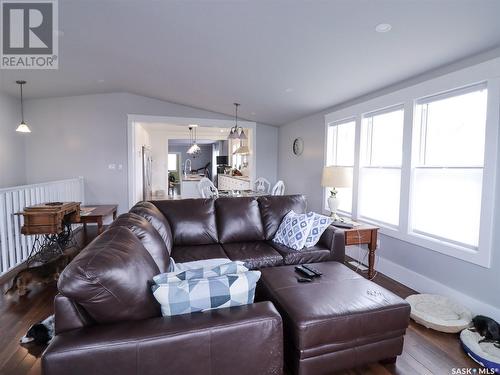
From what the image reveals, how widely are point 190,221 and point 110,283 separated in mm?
1746

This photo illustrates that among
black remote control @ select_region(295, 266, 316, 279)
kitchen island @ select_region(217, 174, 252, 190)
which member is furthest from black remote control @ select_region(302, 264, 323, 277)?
kitchen island @ select_region(217, 174, 252, 190)

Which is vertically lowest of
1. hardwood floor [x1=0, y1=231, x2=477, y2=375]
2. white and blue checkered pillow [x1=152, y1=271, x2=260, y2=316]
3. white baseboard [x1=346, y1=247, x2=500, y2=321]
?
hardwood floor [x1=0, y1=231, x2=477, y2=375]

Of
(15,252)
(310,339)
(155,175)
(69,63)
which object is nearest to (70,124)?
(69,63)

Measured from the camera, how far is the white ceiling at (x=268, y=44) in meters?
2.00

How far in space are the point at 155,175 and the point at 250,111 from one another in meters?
5.28

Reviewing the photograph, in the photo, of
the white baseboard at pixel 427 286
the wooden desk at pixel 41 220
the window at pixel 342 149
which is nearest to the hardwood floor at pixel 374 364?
the white baseboard at pixel 427 286

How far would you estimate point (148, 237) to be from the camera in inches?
72.0

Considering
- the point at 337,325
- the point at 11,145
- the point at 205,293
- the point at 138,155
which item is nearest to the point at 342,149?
the point at 337,325

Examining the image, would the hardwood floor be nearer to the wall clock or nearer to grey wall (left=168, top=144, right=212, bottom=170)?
the wall clock

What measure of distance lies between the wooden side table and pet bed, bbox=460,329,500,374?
1.08 metres

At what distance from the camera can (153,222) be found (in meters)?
2.37

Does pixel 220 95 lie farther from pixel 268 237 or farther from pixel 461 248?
pixel 461 248

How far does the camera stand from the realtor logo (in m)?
2.48

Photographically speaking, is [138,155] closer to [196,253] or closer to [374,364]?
[196,253]
